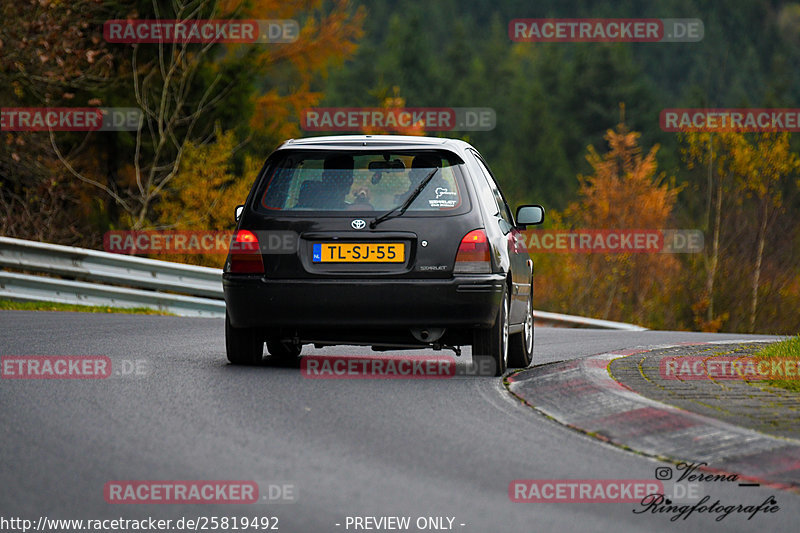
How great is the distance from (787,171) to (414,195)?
27.3 m

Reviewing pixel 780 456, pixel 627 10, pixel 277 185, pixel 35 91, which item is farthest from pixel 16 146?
pixel 627 10

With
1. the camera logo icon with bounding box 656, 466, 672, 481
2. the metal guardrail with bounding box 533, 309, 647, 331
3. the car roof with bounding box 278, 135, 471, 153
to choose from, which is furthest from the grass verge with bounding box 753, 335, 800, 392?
the metal guardrail with bounding box 533, 309, 647, 331

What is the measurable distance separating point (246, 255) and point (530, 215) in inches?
99.7

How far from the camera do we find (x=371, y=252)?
9.24 m

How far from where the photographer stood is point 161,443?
260 inches

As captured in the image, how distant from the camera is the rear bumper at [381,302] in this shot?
9.16 m

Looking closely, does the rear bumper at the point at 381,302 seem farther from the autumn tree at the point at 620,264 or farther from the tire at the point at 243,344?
the autumn tree at the point at 620,264

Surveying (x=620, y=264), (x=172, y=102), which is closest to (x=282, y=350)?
(x=172, y=102)

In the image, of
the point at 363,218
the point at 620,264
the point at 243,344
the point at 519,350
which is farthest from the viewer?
the point at 620,264

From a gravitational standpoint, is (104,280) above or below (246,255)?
below

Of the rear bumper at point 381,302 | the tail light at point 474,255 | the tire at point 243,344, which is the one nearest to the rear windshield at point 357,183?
the tail light at point 474,255

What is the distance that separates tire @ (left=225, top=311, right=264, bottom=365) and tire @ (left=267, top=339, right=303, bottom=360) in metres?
0.69

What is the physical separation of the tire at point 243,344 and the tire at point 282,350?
0.69m

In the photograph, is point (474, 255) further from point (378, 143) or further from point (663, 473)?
point (663, 473)
